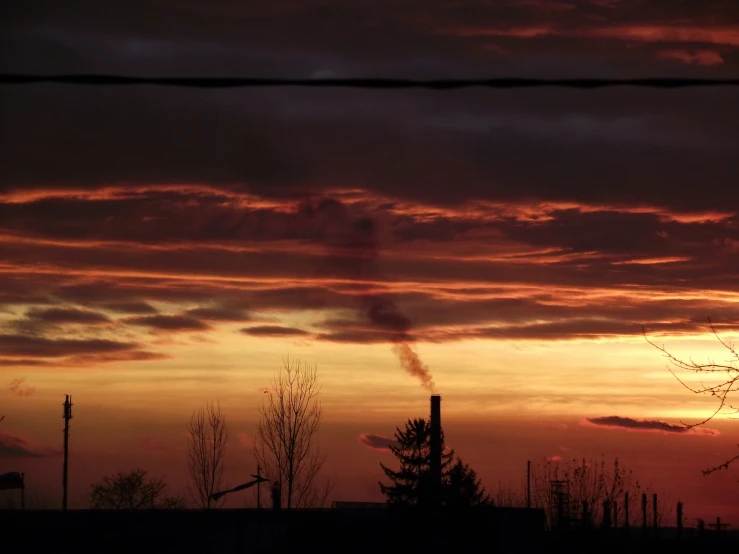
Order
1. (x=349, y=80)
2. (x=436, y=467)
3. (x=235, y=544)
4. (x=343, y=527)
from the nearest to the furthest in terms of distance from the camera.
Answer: (x=349, y=80) < (x=343, y=527) < (x=235, y=544) < (x=436, y=467)

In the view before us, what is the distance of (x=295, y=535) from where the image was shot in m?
35.5

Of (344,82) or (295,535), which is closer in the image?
(344,82)

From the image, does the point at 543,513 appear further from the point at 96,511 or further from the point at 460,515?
the point at 460,515

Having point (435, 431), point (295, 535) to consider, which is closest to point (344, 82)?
point (295, 535)

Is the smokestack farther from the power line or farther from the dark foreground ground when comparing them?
the power line

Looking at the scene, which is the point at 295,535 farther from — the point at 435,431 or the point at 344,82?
the point at 435,431

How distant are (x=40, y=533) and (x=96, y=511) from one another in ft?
17.0

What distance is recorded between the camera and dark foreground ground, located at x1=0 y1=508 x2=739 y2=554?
30.5 m

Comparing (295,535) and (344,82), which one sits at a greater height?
(344,82)

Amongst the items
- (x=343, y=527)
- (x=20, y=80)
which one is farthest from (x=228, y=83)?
(x=343, y=527)

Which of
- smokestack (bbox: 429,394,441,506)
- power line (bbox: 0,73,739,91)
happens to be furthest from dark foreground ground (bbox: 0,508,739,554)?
power line (bbox: 0,73,739,91)

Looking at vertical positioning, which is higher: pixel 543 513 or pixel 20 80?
pixel 20 80

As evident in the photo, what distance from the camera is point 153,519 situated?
4753 cm

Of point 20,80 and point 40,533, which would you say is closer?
point 20,80
